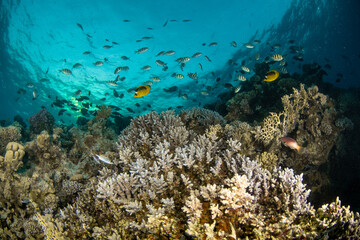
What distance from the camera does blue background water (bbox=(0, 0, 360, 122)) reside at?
769 inches

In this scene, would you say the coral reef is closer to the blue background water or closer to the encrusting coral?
the encrusting coral

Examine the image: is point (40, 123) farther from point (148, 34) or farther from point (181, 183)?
point (148, 34)

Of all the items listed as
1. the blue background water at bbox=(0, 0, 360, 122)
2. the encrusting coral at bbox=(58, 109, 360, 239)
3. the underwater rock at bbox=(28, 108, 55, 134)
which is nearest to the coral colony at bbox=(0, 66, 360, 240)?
the encrusting coral at bbox=(58, 109, 360, 239)

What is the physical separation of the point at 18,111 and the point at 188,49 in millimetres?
46283

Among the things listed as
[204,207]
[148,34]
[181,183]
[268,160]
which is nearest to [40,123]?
[181,183]

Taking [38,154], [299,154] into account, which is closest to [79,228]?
[38,154]

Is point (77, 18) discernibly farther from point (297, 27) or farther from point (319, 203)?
point (297, 27)

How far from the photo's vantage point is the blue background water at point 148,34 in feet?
64.1

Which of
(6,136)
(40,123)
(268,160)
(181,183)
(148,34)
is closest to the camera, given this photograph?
(181,183)

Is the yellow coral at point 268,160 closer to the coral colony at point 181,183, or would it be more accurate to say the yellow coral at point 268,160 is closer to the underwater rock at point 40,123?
the coral colony at point 181,183

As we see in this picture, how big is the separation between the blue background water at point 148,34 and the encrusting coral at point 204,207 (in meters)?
18.2

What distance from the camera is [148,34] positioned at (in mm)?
22031

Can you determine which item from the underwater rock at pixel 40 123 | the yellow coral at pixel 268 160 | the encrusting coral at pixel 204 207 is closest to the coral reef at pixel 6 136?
the underwater rock at pixel 40 123

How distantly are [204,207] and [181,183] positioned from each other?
68cm
